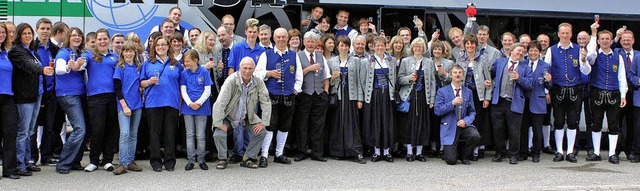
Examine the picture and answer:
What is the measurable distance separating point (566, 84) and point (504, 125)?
1.01 meters

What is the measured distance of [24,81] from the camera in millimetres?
7938

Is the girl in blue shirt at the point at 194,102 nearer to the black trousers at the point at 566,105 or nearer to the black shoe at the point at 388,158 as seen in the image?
the black shoe at the point at 388,158

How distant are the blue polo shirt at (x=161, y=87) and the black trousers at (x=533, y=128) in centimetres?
474

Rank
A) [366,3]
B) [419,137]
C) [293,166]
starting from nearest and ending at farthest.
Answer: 1. [293,166]
2. [419,137]
3. [366,3]

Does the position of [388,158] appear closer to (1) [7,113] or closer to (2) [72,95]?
(2) [72,95]

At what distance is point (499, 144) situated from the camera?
32.4 feet

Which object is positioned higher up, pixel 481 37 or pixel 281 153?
pixel 481 37

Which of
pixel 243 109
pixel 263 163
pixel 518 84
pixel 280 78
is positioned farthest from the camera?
pixel 518 84

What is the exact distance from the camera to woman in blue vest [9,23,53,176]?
→ 7852 millimetres

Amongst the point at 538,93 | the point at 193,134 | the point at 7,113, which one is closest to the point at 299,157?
the point at 193,134

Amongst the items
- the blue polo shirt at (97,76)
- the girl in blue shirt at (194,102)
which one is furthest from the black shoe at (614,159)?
the blue polo shirt at (97,76)

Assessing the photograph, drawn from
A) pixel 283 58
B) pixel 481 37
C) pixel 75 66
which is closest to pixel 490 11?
pixel 481 37

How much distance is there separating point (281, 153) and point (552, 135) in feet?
14.7

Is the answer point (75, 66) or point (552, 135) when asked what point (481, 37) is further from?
point (75, 66)
